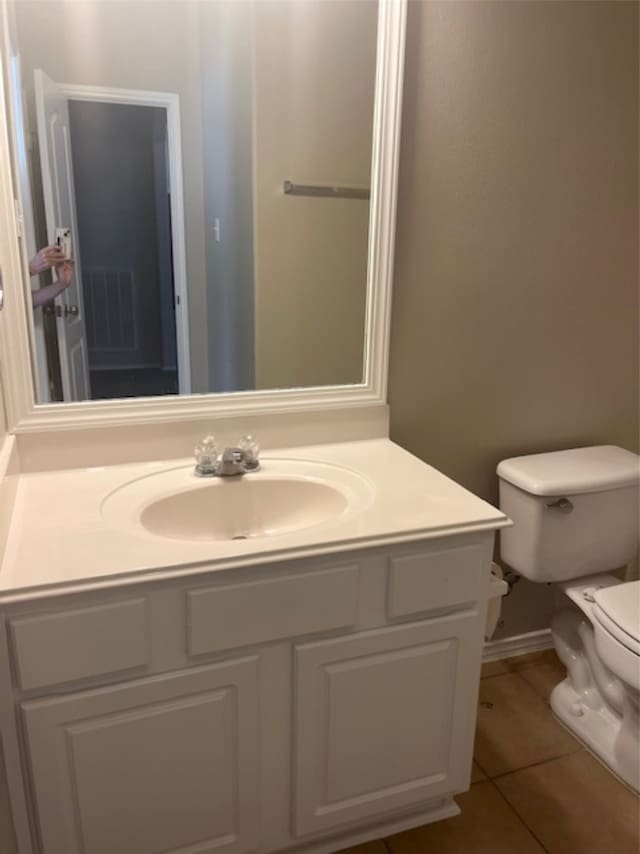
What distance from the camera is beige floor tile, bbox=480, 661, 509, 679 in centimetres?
202

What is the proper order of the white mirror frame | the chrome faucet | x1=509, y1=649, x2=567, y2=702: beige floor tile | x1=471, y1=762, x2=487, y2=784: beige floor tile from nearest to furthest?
the white mirror frame
the chrome faucet
x1=471, y1=762, x2=487, y2=784: beige floor tile
x1=509, y1=649, x2=567, y2=702: beige floor tile

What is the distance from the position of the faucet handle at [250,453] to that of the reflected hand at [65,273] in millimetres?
515

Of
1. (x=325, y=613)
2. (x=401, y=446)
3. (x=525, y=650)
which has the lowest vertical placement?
(x=525, y=650)

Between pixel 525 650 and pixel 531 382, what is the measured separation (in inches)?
35.4

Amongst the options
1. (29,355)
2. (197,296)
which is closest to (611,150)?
(197,296)

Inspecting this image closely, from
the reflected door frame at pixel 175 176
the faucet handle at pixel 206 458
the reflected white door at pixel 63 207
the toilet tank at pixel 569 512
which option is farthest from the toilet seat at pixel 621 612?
the reflected white door at pixel 63 207

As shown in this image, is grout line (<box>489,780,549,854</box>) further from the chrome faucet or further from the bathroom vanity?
the chrome faucet

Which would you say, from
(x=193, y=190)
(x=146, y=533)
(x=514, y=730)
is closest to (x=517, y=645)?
(x=514, y=730)

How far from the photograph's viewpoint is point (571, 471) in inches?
68.6

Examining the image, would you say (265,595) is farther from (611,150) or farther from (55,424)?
(611,150)

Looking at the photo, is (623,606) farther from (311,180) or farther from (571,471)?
(311,180)

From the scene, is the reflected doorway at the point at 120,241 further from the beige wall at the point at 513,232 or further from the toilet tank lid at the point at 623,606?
the toilet tank lid at the point at 623,606

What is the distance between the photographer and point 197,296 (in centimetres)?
156

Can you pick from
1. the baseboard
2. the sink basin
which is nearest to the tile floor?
the baseboard
